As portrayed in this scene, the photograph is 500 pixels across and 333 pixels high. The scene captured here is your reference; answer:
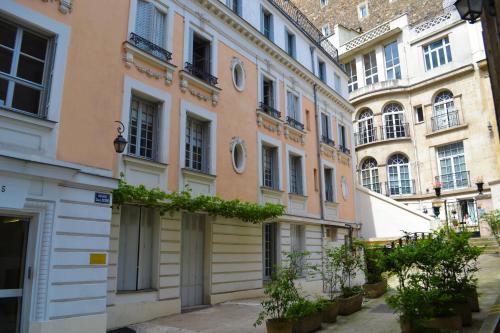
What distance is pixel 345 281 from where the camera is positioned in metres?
10.7

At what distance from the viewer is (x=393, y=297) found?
6.82 m

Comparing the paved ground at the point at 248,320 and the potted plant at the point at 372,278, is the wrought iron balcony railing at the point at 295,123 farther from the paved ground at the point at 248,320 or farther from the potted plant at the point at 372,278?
the paved ground at the point at 248,320

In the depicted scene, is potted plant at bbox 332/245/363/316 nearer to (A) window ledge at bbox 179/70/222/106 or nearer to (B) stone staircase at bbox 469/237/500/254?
(A) window ledge at bbox 179/70/222/106

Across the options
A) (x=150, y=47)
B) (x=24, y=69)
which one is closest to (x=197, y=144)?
(x=150, y=47)

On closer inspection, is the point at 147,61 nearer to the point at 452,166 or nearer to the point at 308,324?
the point at 308,324

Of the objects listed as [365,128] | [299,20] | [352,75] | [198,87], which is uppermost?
[352,75]

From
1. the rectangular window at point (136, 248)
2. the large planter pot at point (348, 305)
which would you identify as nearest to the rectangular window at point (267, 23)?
the rectangular window at point (136, 248)

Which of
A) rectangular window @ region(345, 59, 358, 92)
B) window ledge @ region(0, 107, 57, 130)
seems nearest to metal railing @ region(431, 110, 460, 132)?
rectangular window @ region(345, 59, 358, 92)

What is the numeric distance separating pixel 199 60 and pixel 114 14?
3.77 m

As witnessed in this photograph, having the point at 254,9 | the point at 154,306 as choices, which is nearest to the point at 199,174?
the point at 154,306

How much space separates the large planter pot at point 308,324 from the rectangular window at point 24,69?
21.0 ft

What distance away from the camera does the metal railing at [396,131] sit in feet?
99.6

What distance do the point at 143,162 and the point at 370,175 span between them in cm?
2445

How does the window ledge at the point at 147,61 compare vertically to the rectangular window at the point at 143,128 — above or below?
above
